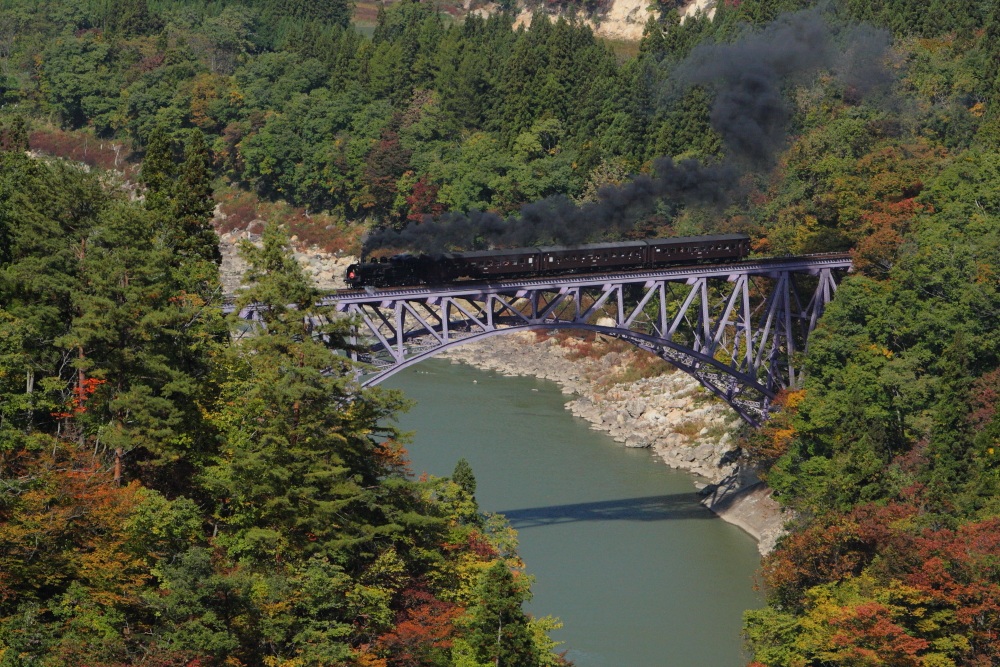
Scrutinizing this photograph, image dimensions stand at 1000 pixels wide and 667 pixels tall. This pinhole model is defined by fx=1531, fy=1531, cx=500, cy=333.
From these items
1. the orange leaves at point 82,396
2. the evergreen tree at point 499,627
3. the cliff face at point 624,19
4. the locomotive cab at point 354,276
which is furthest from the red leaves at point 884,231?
the cliff face at point 624,19

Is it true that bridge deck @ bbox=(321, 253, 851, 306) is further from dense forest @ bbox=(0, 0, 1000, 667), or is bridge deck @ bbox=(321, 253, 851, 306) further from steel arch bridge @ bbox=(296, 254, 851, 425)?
dense forest @ bbox=(0, 0, 1000, 667)

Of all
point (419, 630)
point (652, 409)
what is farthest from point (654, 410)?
point (419, 630)

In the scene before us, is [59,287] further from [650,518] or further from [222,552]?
[650,518]

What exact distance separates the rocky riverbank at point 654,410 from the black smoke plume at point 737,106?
776cm

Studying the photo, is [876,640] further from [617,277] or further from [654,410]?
[654,410]

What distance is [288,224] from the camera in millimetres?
103562

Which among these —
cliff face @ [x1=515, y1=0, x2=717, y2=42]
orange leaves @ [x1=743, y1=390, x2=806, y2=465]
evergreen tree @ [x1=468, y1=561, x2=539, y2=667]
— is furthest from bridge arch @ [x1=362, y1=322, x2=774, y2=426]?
cliff face @ [x1=515, y1=0, x2=717, y2=42]

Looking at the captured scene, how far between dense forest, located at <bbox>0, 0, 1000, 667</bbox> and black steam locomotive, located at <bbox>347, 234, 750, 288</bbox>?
12.1 ft

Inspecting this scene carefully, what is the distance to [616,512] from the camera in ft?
185

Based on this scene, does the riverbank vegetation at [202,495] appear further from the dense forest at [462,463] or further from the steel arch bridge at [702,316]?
the steel arch bridge at [702,316]

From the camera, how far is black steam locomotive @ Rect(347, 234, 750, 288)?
51875mm

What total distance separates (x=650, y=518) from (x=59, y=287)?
84.4 feet

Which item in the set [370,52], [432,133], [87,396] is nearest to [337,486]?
[87,396]

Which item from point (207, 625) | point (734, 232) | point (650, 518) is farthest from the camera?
point (734, 232)
